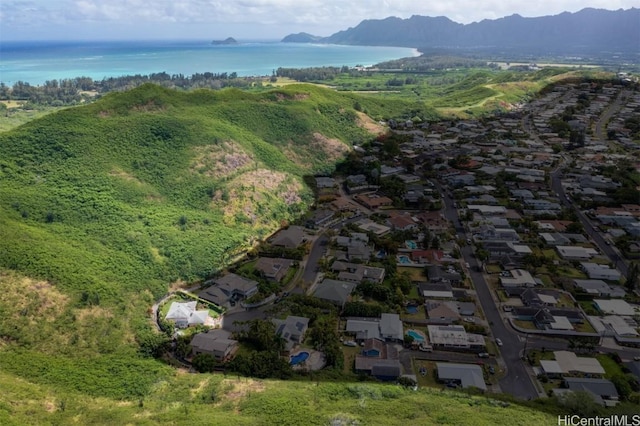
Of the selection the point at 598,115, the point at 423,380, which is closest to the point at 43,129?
the point at 423,380

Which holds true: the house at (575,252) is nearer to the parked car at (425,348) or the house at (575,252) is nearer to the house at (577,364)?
the house at (577,364)

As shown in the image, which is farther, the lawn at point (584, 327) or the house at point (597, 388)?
the lawn at point (584, 327)

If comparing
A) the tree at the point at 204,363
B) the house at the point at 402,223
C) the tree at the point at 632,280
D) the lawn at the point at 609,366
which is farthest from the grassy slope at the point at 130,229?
the tree at the point at 632,280

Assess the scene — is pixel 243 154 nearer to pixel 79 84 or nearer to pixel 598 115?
pixel 598 115

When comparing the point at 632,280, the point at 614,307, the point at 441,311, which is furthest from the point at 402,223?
the point at 632,280

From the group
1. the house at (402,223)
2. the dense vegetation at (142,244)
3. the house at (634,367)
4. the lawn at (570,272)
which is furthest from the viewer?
the house at (402,223)

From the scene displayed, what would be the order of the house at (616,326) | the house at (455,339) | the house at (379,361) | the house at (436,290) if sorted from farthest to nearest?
the house at (436,290) < the house at (616,326) < the house at (455,339) < the house at (379,361)

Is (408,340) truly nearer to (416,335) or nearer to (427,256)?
(416,335)
